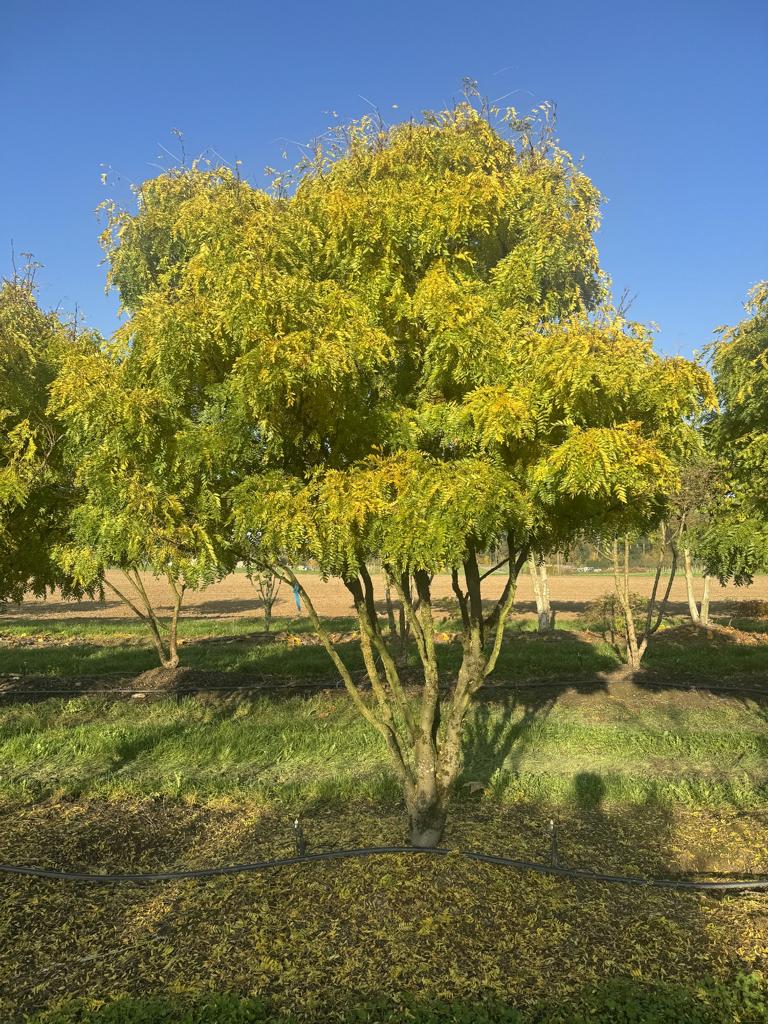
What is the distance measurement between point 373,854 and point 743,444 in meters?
6.52

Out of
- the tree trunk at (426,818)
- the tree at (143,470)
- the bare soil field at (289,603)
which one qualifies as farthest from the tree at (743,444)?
the bare soil field at (289,603)

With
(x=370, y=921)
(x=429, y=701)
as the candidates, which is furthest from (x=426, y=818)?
(x=370, y=921)

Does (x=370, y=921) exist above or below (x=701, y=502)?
below

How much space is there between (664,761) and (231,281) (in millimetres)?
7233

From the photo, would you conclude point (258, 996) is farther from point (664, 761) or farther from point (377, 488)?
point (664, 761)

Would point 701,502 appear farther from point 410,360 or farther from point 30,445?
point 30,445

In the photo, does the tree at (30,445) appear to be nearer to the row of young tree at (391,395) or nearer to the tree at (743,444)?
the row of young tree at (391,395)

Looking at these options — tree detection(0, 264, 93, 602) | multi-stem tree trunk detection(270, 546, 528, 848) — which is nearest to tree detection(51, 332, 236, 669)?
multi-stem tree trunk detection(270, 546, 528, 848)

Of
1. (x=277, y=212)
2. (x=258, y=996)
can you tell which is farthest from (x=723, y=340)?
(x=258, y=996)

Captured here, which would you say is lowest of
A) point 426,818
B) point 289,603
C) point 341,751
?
point 289,603

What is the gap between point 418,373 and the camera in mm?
5414

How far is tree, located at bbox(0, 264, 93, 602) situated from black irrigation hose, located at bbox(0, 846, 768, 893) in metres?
3.41

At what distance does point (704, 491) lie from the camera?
1240 cm

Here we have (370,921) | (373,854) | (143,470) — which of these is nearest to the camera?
(370,921)
